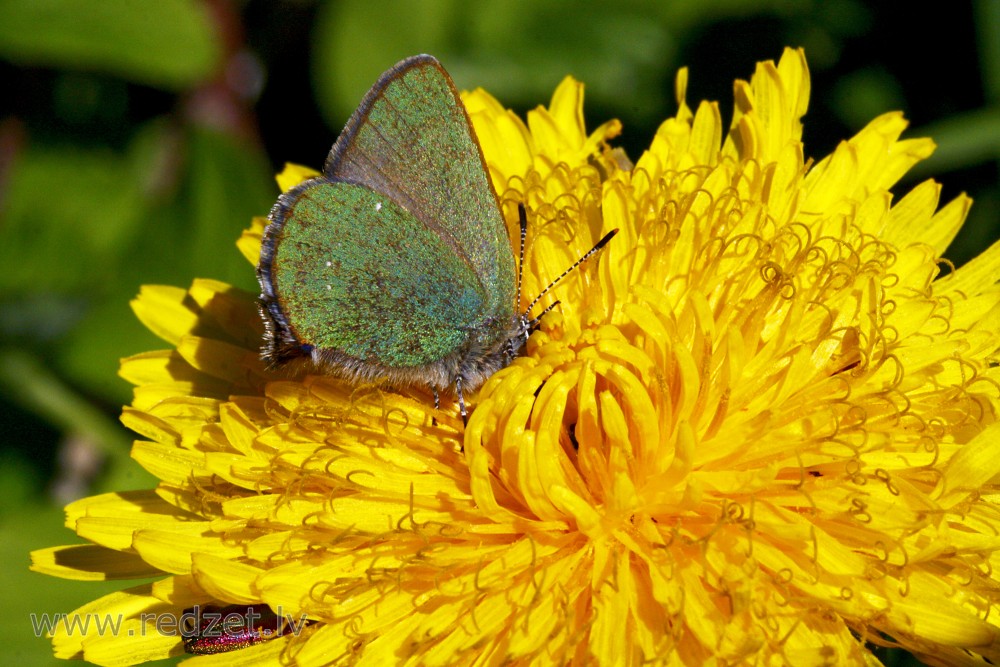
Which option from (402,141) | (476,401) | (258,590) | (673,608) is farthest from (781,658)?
(402,141)

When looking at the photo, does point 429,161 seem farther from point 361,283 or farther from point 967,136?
point 967,136

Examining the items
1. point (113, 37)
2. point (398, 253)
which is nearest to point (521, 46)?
point (113, 37)

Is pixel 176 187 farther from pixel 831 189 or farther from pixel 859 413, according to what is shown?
pixel 859 413

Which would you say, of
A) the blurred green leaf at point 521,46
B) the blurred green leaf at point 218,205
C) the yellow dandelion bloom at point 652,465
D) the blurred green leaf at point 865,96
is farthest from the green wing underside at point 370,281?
the blurred green leaf at point 865,96

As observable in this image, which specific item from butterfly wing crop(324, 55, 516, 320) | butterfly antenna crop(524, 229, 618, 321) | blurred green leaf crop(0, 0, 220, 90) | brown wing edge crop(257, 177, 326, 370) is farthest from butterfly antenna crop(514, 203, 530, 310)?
blurred green leaf crop(0, 0, 220, 90)

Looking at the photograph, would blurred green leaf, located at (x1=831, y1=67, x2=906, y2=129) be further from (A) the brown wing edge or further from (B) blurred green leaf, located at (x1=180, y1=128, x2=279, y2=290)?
(A) the brown wing edge

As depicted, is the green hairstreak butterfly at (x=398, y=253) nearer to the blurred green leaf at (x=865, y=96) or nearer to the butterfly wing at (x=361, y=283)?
the butterfly wing at (x=361, y=283)
